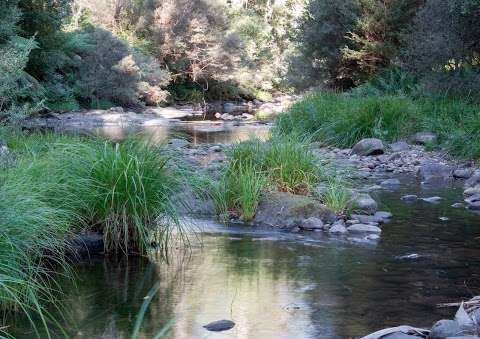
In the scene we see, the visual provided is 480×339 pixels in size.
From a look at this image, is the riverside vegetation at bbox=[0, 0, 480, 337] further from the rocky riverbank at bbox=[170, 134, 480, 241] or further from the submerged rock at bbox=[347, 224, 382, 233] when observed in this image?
the submerged rock at bbox=[347, 224, 382, 233]

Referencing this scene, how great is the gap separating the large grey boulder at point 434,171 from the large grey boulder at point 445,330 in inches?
317

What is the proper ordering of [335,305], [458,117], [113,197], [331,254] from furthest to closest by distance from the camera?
[458,117] < [331,254] < [113,197] < [335,305]

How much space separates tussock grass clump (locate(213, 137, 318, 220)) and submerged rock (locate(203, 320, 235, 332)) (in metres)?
3.67

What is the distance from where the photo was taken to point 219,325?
4809 millimetres

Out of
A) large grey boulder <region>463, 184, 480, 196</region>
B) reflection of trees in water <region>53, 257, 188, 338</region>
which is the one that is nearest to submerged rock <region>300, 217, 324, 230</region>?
reflection of trees in water <region>53, 257, 188, 338</region>

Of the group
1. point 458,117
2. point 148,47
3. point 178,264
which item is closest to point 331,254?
point 178,264

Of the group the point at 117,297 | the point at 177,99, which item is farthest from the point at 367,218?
the point at 177,99

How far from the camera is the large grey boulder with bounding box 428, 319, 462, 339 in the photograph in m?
4.33

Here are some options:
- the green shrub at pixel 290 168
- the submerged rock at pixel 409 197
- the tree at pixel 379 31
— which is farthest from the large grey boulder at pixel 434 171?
the tree at pixel 379 31

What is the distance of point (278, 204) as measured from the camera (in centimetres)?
853

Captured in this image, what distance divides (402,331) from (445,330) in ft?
0.87

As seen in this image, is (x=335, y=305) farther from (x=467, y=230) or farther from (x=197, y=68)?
(x=197, y=68)

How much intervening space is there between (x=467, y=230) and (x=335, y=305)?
3246mm

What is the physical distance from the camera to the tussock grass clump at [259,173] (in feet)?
28.1
